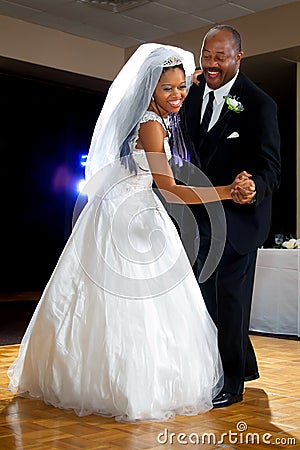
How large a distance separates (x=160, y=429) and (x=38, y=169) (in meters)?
7.85

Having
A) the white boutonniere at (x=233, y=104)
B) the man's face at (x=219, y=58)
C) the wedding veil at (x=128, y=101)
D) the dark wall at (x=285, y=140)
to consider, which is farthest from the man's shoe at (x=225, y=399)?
the dark wall at (x=285, y=140)

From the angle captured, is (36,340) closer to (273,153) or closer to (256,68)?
(273,153)

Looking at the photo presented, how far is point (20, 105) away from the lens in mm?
9891

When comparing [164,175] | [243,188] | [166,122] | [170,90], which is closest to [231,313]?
[243,188]

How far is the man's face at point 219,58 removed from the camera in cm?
304

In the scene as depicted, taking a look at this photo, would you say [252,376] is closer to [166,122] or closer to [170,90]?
[166,122]

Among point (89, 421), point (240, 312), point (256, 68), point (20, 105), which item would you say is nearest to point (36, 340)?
point (89, 421)

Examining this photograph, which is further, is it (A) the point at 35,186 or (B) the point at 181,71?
(A) the point at 35,186

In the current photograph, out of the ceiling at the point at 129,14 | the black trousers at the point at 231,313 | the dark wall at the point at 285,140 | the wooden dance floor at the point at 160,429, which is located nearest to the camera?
the wooden dance floor at the point at 160,429

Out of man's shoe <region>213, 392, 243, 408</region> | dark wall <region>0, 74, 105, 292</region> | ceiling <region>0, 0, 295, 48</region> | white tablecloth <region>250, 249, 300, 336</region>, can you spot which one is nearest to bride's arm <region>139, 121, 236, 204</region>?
man's shoe <region>213, 392, 243, 408</region>

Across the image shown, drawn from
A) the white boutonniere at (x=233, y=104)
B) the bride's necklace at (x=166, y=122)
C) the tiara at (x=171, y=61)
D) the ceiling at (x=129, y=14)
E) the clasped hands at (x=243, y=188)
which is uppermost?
the ceiling at (x=129, y=14)

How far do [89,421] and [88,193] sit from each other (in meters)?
1.01

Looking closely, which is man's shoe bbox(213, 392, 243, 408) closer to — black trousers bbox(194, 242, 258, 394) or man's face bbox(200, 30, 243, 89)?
black trousers bbox(194, 242, 258, 394)

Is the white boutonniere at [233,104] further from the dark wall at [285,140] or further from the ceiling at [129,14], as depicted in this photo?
the dark wall at [285,140]
